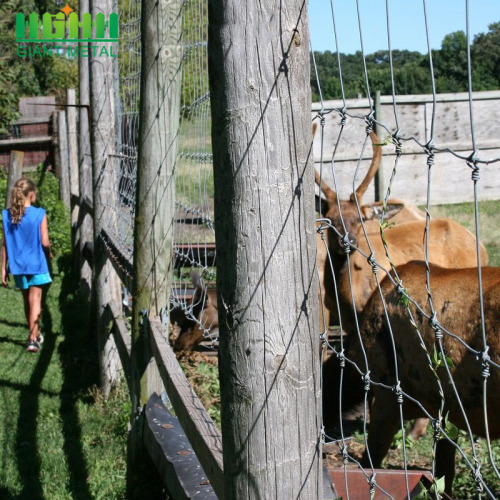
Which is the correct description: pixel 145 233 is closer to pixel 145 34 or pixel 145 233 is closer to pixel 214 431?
pixel 145 34

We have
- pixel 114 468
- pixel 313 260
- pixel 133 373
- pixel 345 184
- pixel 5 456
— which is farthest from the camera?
pixel 345 184

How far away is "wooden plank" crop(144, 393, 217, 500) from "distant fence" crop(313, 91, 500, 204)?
936cm

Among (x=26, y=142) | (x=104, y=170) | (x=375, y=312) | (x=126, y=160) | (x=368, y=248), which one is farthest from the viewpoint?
(x=26, y=142)

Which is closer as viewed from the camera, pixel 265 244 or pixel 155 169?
pixel 265 244

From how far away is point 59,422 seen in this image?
220 inches

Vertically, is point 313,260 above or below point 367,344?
above

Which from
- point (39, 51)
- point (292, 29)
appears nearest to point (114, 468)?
point (292, 29)

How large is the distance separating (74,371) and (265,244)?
5.63 metres

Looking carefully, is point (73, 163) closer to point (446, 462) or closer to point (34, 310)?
point (34, 310)

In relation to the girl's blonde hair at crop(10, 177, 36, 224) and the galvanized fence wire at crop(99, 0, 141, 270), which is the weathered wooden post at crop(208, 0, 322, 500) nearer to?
the galvanized fence wire at crop(99, 0, 141, 270)

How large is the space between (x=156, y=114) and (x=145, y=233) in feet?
1.89

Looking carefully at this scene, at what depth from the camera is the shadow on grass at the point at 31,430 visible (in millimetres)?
4574

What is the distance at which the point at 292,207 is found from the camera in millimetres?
1594

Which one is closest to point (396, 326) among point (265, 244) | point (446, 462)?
point (446, 462)
